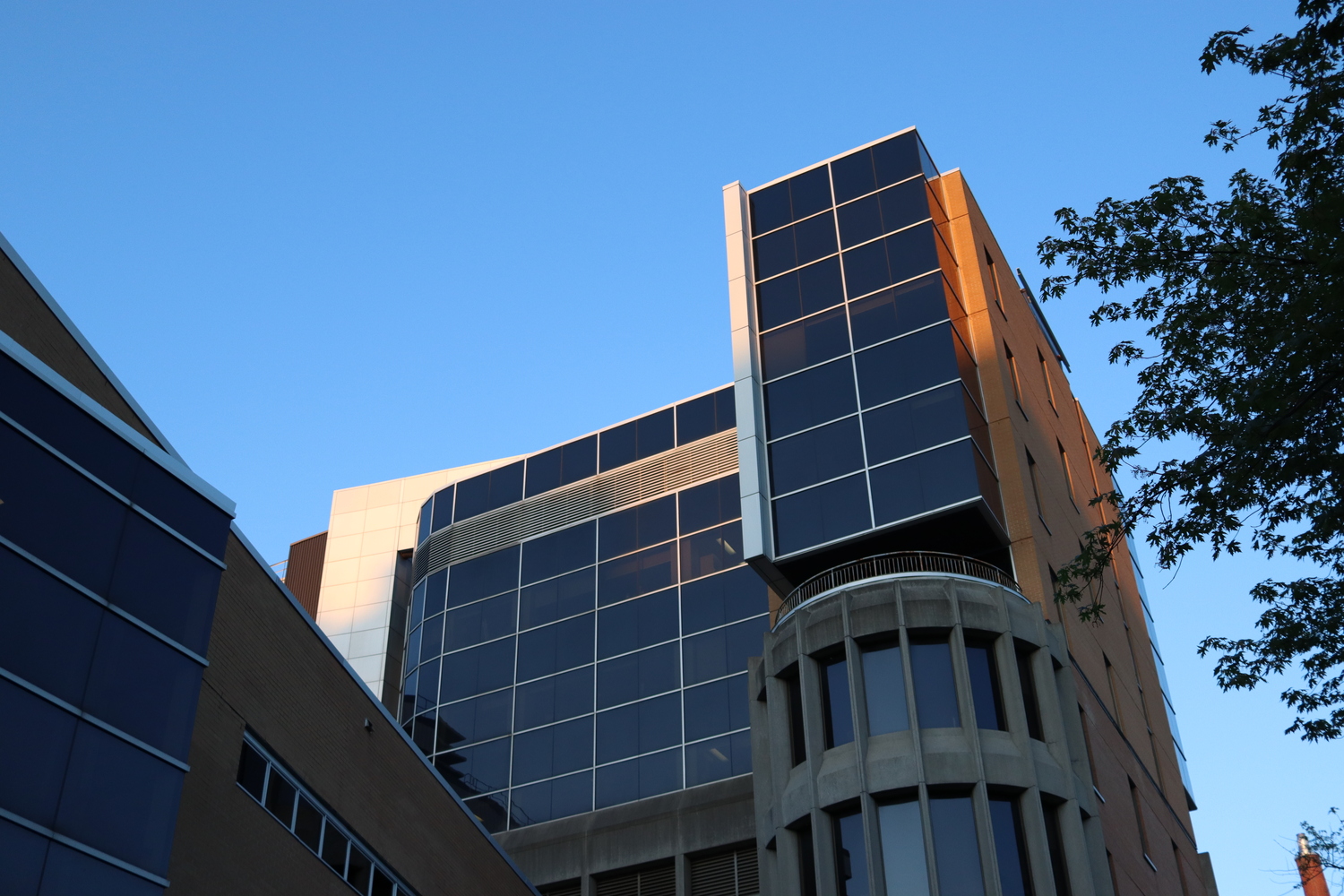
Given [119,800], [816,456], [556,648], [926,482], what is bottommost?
[119,800]

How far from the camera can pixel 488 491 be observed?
170 ft

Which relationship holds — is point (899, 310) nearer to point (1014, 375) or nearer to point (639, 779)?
point (1014, 375)

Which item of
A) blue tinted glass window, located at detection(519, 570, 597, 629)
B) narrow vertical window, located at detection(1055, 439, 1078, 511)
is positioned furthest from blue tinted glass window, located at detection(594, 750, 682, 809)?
narrow vertical window, located at detection(1055, 439, 1078, 511)

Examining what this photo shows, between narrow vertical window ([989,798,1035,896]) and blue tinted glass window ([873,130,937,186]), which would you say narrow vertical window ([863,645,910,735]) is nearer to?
narrow vertical window ([989,798,1035,896])

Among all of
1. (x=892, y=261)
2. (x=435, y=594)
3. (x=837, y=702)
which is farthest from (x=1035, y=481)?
(x=435, y=594)

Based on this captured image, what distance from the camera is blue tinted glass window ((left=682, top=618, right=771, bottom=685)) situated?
41.4 m

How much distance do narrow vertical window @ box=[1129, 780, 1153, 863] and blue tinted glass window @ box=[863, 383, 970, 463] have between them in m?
12.0

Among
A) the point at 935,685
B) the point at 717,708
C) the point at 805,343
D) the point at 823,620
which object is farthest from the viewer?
the point at 717,708

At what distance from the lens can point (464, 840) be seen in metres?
32.9

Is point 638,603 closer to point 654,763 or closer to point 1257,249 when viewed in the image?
point 654,763

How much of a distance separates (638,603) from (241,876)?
22401 millimetres

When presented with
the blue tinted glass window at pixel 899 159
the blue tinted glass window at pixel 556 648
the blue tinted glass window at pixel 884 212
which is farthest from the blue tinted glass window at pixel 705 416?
the blue tinted glass window at pixel 899 159

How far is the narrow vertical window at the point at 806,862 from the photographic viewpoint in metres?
30.5

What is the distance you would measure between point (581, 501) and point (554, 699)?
7690mm
